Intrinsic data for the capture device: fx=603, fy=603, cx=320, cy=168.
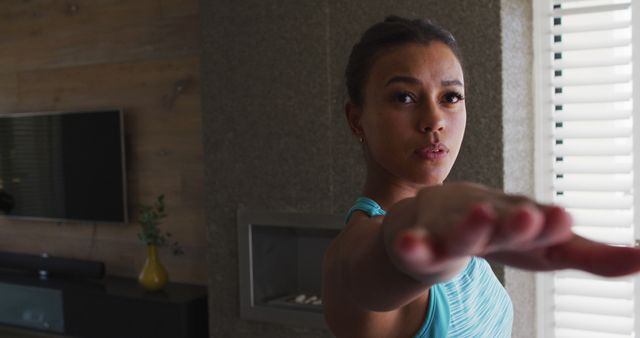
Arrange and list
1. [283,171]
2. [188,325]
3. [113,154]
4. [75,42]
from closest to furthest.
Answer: [283,171] < [188,325] < [113,154] < [75,42]

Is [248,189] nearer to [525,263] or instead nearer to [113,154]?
[113,154]

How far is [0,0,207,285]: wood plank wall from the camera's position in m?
3.33

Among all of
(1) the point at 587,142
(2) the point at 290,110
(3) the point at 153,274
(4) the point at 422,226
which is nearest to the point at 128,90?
(3) the point at 153,274

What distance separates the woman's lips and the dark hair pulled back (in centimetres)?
12

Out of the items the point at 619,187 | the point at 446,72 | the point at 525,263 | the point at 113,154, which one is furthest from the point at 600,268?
the point at 113,154

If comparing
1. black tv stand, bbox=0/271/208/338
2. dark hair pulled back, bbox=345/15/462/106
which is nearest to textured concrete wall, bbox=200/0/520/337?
black tv stand, bbox=0/271/208/338

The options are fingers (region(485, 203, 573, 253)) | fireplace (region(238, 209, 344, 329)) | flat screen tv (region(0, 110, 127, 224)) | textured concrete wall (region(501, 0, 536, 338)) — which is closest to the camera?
fingers (region(485, 203, 573, 253))

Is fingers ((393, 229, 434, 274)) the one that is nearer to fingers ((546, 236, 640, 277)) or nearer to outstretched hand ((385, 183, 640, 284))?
outstretched hand ((385, 183, 640, 284))

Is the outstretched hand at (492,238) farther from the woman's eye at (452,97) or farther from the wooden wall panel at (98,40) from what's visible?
the wooden wall panel at (98,40)

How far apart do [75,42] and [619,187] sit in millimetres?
3121

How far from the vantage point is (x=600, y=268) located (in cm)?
40

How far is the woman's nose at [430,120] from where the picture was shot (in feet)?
2.29

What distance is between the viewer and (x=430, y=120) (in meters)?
0.70

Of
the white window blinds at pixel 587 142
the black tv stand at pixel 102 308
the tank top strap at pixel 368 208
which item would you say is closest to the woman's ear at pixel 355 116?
the tank top strap at pixel 368 208
